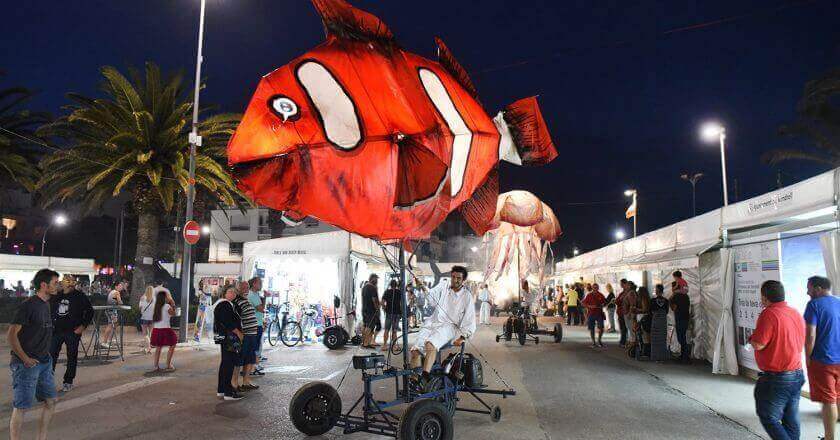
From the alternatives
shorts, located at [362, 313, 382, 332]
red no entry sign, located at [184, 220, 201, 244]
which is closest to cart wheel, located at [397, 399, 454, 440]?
shorts, located at [362, 313, 382, 332]

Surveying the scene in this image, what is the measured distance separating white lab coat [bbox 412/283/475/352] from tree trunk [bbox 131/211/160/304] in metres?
16.9

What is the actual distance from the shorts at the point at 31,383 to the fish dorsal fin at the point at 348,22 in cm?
445

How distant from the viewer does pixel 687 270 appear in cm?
1390

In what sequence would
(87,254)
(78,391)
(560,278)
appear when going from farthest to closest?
(87,254), (560,278), (78,391)

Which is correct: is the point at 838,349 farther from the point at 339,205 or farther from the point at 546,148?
the point at 339,205

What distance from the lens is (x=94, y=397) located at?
879 centimetres

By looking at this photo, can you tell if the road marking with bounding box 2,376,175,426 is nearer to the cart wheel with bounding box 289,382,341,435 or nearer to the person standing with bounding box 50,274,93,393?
the person standing with bounding box 50,274,93,393

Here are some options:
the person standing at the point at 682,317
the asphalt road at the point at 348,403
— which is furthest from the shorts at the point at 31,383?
the person standing at the point at 682,317

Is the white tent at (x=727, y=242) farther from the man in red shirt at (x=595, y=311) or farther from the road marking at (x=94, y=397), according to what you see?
the road marking at (x=94, y=397)

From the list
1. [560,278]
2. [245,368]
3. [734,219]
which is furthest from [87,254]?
[734,219]

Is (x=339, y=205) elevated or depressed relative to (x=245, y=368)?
elevated

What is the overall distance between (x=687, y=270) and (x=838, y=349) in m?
8.47

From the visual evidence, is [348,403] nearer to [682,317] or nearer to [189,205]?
[682,317]

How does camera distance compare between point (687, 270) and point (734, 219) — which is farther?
point (687, 270)
